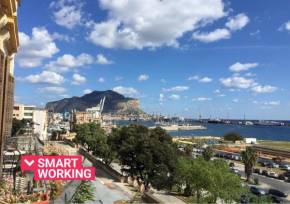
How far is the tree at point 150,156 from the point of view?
2312 centimetres

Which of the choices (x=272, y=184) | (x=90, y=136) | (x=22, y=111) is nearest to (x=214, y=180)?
(x=272, y=184)

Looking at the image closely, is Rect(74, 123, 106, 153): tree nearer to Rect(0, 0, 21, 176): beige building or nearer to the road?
the road

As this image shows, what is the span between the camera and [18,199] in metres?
4.70

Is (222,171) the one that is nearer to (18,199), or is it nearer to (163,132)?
(163,132)

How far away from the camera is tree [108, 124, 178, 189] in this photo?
2312cm

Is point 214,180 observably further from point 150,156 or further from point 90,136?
point 90,136

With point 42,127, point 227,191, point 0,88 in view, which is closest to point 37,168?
point 0,88

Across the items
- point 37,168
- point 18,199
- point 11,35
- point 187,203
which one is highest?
point 11,35

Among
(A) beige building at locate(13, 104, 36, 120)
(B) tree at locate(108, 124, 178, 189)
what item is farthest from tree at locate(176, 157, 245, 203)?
(A) beige building at locate(13, 104, 36, 120)

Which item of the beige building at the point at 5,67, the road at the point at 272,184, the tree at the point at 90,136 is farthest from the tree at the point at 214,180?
the tree at the point at 90,136

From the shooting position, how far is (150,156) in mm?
23375

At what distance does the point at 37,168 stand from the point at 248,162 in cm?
3332

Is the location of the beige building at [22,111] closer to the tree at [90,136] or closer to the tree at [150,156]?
the tree at [90,136]

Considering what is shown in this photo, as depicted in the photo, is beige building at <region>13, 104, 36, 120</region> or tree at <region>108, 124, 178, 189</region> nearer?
tree at <region>108, 124, 178, 189</region>
